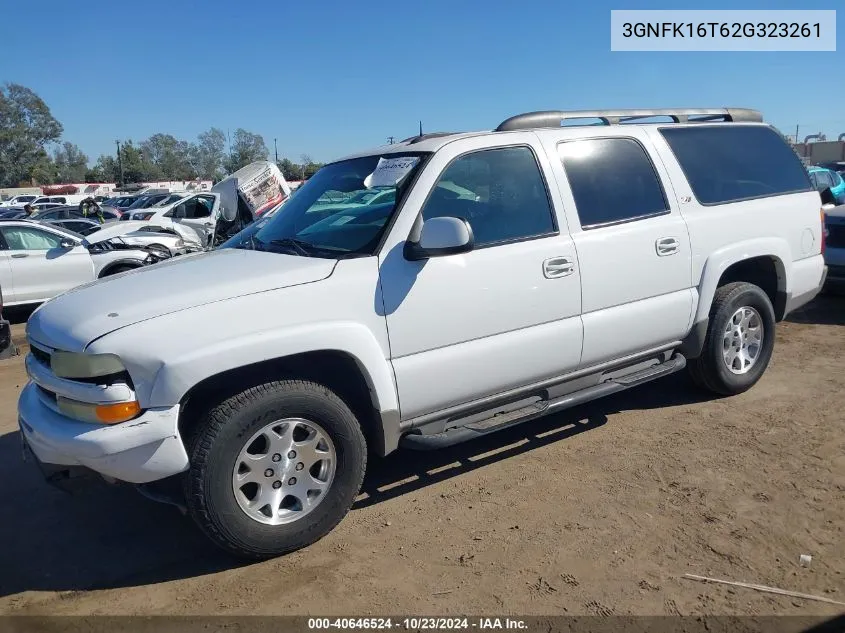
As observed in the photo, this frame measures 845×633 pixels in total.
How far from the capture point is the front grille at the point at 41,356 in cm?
342

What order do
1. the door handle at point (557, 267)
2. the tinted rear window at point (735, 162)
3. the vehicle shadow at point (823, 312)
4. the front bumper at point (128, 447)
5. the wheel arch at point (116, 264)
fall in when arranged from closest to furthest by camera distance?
the front bumper at point (128, 447) < the door handle at point (557, 267) < the tinted rear window at point (735, 162) < the vehicle shadow at point (823, 312) < the wheel arch at point (116, 264)

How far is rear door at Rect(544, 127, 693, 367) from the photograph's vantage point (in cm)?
421

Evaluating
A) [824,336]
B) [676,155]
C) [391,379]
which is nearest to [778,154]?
[676,155]

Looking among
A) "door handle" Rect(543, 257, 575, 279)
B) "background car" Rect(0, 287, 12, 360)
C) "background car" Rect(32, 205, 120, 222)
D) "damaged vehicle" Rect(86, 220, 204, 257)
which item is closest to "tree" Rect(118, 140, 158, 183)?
"background car" Rect(32, 205, 120, 222)

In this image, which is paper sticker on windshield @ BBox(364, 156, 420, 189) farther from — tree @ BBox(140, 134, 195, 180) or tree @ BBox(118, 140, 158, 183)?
tree @ BBox(140, 134, 195, 180)

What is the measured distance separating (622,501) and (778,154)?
11.0 ft

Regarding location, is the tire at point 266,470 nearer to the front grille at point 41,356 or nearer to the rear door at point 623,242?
the front grille at point 41,356

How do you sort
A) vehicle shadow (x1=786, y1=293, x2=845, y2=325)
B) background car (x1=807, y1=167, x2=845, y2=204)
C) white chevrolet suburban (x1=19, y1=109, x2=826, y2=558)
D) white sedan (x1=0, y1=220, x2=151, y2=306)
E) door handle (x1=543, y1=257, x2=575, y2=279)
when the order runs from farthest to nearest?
background car (x1=807, y1=167, x2=845, y2=204)
white sedan (x1=0, y1=220, x2=151, y2=306)
vehicle shadow (x1=786, y1=293, x2=845, y2=325)
door handle (x1=543, y1=257, x2=575, y2=279)
white chevrolet suburban (x1=19, y1=109, x2=826, y2=558)

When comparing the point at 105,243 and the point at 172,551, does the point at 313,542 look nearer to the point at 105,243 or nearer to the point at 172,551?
the point at 172,551

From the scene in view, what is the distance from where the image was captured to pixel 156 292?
10.8 ft

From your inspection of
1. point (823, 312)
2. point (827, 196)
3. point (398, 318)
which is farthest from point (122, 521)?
point (823, 312)

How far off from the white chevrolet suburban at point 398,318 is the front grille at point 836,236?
408cm

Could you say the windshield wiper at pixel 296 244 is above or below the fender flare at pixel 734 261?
above

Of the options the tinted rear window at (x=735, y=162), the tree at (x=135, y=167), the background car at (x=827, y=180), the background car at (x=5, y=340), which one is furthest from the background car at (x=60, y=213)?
the tree at (x=135, y=167)
